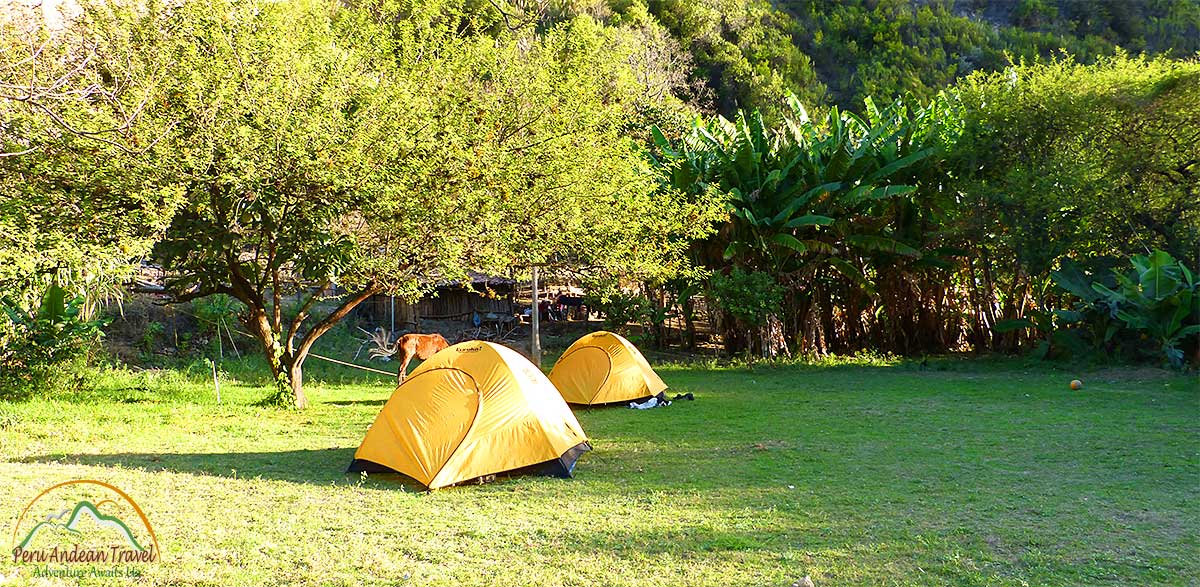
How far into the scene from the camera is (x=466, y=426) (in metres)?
7.39

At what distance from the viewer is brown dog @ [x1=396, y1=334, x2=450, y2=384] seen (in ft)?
41.3

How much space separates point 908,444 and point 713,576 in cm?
475

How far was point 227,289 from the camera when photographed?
11211 millimetres

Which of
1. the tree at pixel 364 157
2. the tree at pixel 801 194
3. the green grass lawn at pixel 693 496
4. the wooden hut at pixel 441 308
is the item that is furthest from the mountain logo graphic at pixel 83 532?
the wooden hut at pixel 441 308

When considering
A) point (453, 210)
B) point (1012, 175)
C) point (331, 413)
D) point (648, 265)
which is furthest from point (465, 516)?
point (1012, 175)

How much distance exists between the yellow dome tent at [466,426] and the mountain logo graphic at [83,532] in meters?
2.09

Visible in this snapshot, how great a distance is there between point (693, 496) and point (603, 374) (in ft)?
18.8

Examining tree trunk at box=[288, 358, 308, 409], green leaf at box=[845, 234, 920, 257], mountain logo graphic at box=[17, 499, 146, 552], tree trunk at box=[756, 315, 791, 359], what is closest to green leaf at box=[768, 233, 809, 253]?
green leaf at box=[845, 234, 920, 257]

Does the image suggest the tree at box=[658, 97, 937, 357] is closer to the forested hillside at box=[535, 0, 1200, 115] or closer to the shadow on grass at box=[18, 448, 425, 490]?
the shadow on grass at box=[18, 448, 425, 490]

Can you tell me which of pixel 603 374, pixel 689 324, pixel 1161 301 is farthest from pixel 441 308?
pixel 1161 301

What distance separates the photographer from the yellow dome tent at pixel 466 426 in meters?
7.26

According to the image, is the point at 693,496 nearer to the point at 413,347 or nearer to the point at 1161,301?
the point at 413,347

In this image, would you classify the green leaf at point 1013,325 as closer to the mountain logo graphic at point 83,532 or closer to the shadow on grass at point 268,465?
the shadow on grass at point 268,465

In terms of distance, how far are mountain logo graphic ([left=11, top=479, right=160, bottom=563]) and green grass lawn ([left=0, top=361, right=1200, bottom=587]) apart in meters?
0.14
